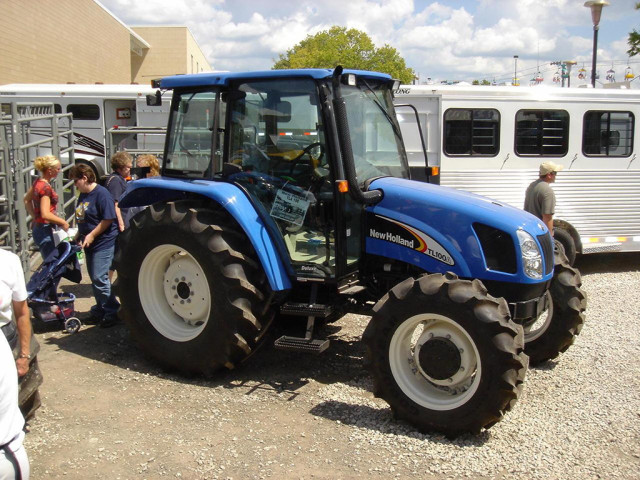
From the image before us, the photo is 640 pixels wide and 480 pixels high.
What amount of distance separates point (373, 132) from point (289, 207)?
942 mm

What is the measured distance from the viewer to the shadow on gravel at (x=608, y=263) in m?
9.73

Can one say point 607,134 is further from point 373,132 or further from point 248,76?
point 248,76

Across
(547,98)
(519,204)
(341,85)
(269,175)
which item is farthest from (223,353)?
(547,98)

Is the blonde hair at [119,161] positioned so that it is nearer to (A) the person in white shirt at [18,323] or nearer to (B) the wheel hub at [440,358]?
(A) the person in white shirt at [18,323]

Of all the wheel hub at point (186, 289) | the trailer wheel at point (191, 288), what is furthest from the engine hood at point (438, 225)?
the wheel hub at point (186, 289)

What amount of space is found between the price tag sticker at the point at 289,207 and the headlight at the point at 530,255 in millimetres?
1604

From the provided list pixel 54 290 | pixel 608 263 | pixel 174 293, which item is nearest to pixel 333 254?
pixel 174 293

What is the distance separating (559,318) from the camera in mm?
5320

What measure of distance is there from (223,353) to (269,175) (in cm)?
144

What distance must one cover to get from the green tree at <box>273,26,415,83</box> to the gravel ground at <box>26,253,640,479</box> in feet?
98.4

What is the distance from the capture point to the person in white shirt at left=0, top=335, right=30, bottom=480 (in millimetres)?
2686

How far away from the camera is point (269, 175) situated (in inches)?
200

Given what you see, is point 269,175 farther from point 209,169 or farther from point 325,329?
point 325,329

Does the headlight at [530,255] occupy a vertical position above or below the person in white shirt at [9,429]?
above
